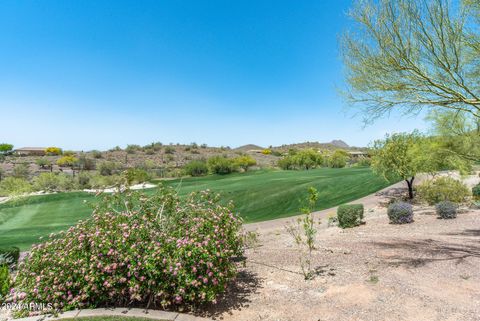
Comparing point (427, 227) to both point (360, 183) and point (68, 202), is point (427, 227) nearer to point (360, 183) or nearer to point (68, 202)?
point (360, 183)

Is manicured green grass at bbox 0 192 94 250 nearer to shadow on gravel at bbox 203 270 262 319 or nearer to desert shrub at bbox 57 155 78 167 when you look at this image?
shadow on gravel at bbox 203 270 262 319

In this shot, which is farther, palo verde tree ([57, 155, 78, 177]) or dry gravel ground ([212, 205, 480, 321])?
palo verde tree ([57, 155, 78, 177])

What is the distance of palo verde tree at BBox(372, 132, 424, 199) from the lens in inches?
586

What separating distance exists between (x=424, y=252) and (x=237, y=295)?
15.2 feet

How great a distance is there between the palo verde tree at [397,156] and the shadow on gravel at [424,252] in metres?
8.26

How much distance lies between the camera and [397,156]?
15266mm

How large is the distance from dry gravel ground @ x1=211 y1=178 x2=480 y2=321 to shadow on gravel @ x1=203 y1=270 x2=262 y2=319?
16 mm

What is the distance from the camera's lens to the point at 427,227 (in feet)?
30.4

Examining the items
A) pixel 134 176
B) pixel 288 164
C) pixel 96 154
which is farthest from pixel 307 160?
pixel 96 154

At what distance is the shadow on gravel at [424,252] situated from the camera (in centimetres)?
601

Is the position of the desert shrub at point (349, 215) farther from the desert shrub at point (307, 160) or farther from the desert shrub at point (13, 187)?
the desert shrub at point (307, 160)

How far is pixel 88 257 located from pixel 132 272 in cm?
88

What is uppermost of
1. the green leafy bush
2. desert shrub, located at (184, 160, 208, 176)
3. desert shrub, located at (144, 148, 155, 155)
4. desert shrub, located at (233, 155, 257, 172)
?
desert shrub, located at (144, 148, 155, 155)

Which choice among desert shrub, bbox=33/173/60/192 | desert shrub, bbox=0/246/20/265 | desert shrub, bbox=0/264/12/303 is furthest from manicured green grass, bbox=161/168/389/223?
desert shrub, bbox=33/173/60/192
